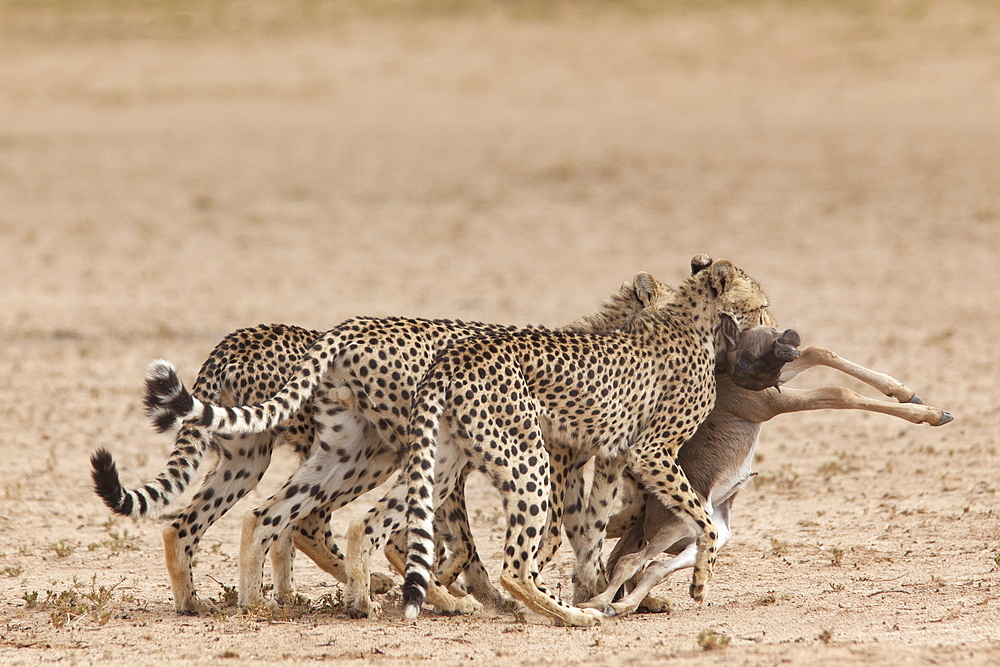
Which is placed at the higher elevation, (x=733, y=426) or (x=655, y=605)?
(x=733, y=426)

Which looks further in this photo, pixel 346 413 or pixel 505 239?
pixel 505 239

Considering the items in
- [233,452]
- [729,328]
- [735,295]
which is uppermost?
[735,295]

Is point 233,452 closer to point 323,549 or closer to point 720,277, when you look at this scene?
point 323,549

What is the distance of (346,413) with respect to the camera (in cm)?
585

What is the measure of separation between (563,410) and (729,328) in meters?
1.20

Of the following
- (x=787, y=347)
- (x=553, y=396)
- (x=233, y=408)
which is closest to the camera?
(x=233, y=408)

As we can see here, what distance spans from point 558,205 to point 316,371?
13366 millimetres

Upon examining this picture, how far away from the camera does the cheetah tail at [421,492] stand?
206 inches

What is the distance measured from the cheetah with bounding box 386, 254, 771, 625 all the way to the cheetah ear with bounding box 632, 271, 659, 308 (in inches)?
4.0

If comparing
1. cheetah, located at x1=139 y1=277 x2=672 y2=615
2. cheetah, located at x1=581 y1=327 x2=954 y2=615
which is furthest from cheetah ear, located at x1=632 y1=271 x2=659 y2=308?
cheetah, located at x1=139 y1=277 x2=672 y2=615

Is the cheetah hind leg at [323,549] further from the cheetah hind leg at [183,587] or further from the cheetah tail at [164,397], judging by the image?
the cheetah tail at [164,397]

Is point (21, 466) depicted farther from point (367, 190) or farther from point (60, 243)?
point (367, 190)

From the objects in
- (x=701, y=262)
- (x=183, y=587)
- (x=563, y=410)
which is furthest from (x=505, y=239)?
(x=183, y=587)

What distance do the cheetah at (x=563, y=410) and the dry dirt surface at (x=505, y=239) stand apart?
1.15 feet
